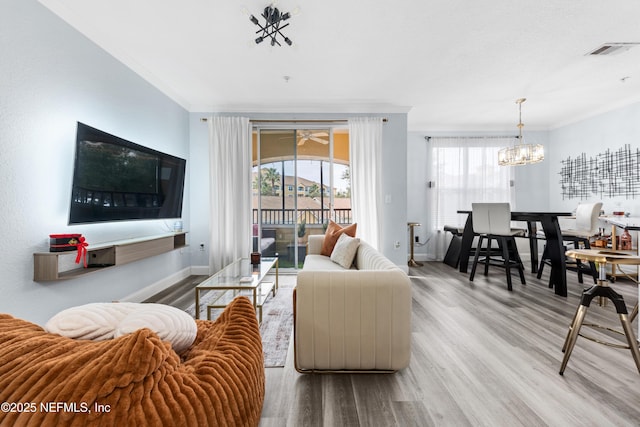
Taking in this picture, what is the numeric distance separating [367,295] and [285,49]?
247 centimetres

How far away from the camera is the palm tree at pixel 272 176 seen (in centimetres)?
458

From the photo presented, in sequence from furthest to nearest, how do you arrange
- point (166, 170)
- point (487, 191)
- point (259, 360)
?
point (487, 191), point (166, 170), point (259, 360)

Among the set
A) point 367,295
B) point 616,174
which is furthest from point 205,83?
point 616,174

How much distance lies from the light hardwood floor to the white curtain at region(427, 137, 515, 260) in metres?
3.02

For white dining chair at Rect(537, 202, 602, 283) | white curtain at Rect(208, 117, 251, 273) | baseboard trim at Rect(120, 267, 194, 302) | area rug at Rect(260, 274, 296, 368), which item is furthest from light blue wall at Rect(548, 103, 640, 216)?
baseboard trim at Rect(120, 267, 194, 302)

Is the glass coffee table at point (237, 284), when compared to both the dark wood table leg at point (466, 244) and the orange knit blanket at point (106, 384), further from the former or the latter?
the dark wood table leg at point (466, 244)

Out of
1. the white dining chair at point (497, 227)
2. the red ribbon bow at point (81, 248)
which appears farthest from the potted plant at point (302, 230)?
the red ribbon bow at point (81, 248)

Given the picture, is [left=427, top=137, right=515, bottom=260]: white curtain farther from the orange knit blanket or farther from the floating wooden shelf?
the orange knit blanket

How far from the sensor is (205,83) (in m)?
3.63

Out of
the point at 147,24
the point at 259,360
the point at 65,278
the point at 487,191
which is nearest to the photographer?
the point at 259,360

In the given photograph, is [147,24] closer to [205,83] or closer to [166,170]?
[205,83]

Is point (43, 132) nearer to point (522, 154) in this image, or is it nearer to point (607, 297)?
point (607, 297)

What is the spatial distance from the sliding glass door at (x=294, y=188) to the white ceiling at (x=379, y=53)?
0.49 metres

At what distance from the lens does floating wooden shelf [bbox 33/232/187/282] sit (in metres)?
2.05
